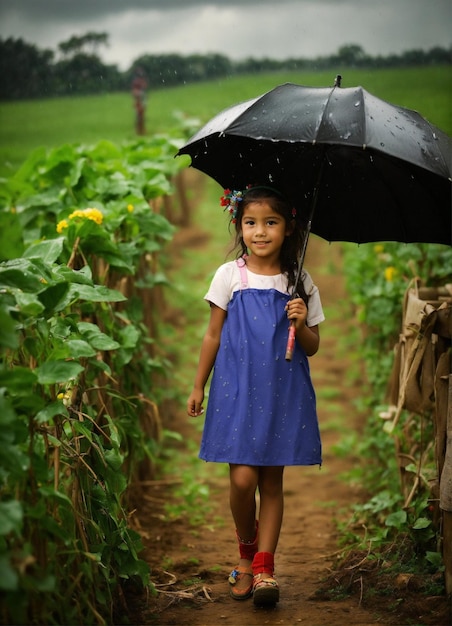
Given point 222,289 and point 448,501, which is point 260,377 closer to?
point 222,289

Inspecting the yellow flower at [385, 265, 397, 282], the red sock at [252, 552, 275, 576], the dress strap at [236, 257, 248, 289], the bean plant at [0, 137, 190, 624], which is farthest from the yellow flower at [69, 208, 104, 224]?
the yellow flower at [385, 265, 397, 282]

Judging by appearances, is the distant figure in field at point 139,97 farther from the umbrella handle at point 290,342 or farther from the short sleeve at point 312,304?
the umbrella handle at point 290,342

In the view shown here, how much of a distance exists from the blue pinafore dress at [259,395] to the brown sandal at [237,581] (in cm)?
46

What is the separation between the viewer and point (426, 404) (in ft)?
10.2

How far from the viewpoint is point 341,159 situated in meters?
3.00

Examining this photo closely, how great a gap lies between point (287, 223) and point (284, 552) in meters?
1.57

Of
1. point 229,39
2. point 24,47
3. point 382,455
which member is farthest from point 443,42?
point 382,455

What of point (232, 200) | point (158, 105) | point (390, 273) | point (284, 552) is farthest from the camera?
point (158, 105)

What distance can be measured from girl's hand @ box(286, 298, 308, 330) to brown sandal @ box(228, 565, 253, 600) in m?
0.93

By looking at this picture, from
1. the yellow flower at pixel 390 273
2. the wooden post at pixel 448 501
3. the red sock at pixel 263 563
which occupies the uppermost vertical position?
the yellow flower at pixel 390 273

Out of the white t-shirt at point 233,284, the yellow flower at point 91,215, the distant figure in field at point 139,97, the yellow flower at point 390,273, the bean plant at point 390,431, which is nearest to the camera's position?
the white t-shirt at point 233,284

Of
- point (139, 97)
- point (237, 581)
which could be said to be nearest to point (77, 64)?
point (139, 97)

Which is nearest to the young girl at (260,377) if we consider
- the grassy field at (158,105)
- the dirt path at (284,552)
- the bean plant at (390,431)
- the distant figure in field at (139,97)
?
the dirt path at (284,552)

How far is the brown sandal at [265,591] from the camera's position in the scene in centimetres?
276
